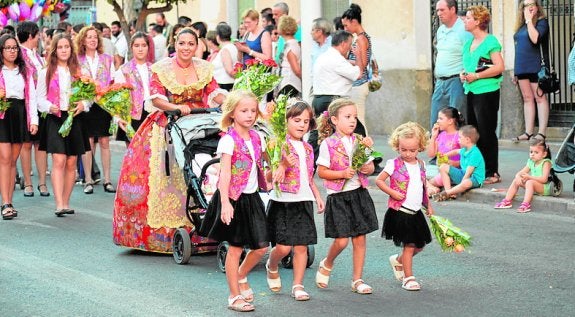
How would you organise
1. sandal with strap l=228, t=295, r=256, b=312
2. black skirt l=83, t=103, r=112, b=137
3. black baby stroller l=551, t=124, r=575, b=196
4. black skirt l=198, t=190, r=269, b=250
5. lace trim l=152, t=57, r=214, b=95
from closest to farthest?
1. sandal with strap l=228, t=295, r=256, b=312
2. black skirt l=198, t=190, r=269, b=250
3. lace trim l=152, t=57, r=214, b=95
4. black baby stroller l=551, t=124, r=575, b=196
5. black skirt l=83, t=103, r=112, b=137

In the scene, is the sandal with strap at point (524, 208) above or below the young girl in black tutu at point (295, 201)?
below

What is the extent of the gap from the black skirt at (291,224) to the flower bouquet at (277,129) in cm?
31

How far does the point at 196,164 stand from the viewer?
10188 mm

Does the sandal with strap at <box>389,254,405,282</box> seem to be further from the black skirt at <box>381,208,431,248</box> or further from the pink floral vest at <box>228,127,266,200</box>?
the pink floral vest at <box>228,127,266,200</box>

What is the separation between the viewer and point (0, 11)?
2416 centimetres

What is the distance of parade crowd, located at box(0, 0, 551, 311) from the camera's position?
8.63m

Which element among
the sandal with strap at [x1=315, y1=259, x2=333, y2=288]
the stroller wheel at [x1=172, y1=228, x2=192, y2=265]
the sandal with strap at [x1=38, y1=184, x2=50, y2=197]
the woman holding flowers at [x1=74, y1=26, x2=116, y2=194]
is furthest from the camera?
the sandal with strap at [x1=38, y1=184, x2=50, y2=197]

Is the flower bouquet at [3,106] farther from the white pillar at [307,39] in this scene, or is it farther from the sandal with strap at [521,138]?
the sandal with strap at [521,138]

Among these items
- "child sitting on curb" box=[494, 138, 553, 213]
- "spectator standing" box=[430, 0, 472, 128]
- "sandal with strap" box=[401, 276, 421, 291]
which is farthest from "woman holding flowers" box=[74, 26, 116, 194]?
"sandal with strap" box=[401, 276, 421, 291]

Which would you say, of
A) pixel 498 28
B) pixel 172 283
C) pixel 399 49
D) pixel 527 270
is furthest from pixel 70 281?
pixel 399 49

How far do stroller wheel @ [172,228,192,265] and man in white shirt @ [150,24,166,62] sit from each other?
9971 mm

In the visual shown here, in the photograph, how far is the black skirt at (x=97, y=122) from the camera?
52.0 ft

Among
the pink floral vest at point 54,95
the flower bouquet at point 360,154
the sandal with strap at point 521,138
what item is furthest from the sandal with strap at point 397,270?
the sandal with strap at point 521,138

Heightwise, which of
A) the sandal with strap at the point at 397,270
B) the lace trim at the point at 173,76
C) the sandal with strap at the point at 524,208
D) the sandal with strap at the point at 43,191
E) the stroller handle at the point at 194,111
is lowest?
A: the sandal with strap at the point at 397,270
